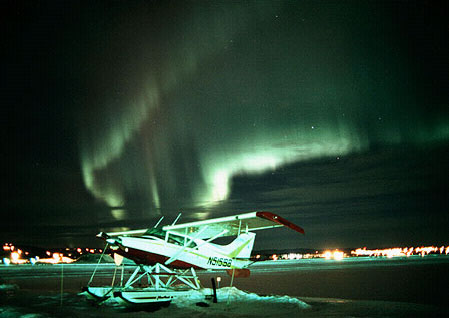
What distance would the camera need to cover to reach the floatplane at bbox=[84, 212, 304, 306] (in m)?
12.7

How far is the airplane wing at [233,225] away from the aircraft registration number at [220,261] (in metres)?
1.17

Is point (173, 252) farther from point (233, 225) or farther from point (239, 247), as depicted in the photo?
point (239, 247)

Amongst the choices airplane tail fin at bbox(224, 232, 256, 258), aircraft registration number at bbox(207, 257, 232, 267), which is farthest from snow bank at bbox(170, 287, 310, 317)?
airplane tail fin at bbox(224, 232, 256, 258)

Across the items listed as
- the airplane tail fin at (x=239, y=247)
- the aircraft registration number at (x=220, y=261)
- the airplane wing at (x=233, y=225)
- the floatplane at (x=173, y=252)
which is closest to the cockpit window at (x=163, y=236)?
the floatplane at (x=173, y=252)

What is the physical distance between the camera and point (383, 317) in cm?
1062

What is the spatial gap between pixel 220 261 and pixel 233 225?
2.34m

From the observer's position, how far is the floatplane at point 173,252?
12.7 m

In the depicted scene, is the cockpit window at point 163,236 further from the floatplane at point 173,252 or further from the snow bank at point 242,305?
the snow bank at point 242,305

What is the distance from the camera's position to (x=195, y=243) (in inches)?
610

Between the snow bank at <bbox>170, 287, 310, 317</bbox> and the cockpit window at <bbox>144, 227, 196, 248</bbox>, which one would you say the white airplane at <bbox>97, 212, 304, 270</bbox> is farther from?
the snow bank at <bbox>170, 287, 310, 317</bbox>

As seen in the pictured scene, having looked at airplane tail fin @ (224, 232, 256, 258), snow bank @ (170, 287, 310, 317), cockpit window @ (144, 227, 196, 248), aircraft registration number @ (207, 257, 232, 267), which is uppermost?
cockpit window @ (144, 227, 196, 248)

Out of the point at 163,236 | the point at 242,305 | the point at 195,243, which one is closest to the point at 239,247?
the point at 195,243

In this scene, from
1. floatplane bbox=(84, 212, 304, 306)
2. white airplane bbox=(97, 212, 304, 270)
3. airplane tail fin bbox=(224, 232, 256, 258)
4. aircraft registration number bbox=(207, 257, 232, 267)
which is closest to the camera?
floatplane bbox=(84, 212, 304, 306)

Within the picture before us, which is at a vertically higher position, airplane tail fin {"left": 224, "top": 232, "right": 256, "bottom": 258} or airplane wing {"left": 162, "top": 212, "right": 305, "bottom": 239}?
airplane wing {"left": 162, "top": 212, "right": 305, "bottom": 239}
